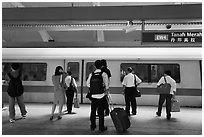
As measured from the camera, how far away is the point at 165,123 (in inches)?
206

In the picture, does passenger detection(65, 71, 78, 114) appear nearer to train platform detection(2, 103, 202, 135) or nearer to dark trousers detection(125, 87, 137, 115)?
train platform detection(2, 103, 202, 135)

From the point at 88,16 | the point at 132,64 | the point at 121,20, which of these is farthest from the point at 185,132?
the point at 132,64

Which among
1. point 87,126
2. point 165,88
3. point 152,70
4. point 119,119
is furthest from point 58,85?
point 152,70

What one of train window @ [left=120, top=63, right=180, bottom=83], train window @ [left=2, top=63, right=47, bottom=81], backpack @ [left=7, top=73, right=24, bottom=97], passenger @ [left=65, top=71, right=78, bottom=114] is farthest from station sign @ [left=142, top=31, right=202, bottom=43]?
train window @ [left=2, top=63, right=47, bottom=81]

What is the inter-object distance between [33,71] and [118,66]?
3.37 meters

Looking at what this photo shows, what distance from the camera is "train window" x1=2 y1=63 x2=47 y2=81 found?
8.47 m

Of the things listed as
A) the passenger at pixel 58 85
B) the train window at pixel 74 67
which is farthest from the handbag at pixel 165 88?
the train window at pixel 74 67

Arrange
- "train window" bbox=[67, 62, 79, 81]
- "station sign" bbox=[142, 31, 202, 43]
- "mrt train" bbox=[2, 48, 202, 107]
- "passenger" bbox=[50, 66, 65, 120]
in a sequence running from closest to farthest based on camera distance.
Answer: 1. "station sign" bbox=[142, 31, 202, 43]
2. "passenger" bbox=[50, 66, 65, 120]
3. "mrt train" bbox=[2, 48, 202, 107]
4. "train window" bbox=[67, 62, 79, 81]

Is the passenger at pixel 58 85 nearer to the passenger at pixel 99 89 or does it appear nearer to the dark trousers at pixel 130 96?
the passenger at pixel 99 89

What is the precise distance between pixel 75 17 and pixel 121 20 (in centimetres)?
89

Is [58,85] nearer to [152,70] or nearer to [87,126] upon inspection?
[87,126]

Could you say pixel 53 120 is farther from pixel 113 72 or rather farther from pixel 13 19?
pixel 113 72

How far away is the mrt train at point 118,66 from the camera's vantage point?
7.41m

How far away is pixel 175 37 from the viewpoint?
14.4 feet
